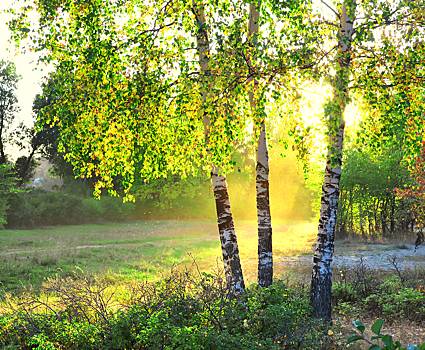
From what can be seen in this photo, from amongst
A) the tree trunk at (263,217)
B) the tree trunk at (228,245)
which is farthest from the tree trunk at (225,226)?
the tree trunk at (263,217)

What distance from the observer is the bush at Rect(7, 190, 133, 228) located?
4653 centimetres

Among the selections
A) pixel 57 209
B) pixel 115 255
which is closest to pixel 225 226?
pixel 115 255

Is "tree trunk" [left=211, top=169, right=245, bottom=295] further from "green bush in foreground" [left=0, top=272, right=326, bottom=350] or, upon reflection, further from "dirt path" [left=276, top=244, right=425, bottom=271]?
"dirt path" [left=276, top=244, right=425, bottom=271]

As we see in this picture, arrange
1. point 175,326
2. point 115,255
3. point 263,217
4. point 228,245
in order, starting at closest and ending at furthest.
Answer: point 175,326, point 228,245, point 263,217, point 115,255

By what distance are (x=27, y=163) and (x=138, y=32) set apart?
46916 mm

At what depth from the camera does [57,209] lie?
4872 cm

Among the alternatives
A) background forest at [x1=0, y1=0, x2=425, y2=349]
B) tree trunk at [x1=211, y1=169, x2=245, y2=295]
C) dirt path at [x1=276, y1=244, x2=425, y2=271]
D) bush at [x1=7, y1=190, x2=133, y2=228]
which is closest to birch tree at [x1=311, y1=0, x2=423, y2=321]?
background forest at [x1=0, y1=0, x2=425, y2=349]

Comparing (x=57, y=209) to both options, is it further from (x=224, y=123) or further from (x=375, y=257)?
(x=224, y=123)

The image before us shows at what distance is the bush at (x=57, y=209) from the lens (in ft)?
153

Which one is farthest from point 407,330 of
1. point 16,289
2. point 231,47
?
point 16,289

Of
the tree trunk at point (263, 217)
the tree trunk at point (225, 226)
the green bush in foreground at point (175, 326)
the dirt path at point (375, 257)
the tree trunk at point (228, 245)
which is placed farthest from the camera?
the dirt path at point (375, 257)

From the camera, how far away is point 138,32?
31.6 ft

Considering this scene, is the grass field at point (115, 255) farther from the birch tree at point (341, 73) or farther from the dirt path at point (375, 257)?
the birch tree at point (341, 73)

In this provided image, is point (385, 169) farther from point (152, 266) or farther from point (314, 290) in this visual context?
point (314, 290)
